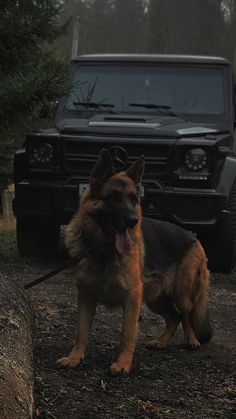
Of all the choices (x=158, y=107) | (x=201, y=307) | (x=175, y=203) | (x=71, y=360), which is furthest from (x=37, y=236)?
(x=71, y=360)

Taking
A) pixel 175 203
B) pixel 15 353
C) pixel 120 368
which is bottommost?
pixel 120 368

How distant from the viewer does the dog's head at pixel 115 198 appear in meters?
3.94

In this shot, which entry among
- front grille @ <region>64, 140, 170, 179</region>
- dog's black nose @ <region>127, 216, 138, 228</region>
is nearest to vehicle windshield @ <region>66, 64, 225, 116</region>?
front grille @ <region>64, 140, 170, 179</region>

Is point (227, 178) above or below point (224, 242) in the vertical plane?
above

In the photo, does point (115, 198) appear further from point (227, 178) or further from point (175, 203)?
point (227, 178)

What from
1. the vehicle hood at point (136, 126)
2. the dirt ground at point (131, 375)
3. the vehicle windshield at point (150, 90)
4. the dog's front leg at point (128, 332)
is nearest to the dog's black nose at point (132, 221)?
the dog's front leg at point (128, 332)

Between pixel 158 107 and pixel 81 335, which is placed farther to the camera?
pixel 158 107

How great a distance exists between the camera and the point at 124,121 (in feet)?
23.3

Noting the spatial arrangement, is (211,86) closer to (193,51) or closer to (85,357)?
(85,357)

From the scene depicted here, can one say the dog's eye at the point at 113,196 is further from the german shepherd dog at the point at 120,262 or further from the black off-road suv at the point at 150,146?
the black off-road suv at the point at 150,146

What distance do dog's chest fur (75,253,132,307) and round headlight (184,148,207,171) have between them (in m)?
2.85

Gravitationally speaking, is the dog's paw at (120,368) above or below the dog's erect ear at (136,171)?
below

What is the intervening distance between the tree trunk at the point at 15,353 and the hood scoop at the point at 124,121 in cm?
327

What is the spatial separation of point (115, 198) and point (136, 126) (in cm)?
305
